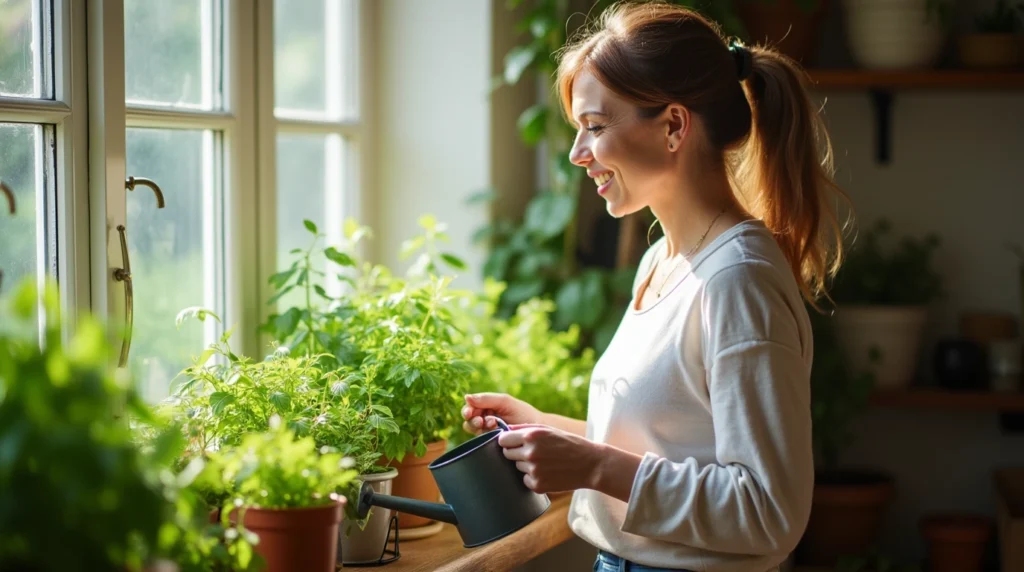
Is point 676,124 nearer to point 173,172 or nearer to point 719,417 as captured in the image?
point 719,417

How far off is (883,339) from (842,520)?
0.46 m

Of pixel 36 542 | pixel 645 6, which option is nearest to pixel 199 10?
pixel 645 6

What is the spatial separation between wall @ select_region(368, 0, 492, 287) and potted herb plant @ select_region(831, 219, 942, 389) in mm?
965

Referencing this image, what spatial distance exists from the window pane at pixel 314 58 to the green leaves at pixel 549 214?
0.47 meters

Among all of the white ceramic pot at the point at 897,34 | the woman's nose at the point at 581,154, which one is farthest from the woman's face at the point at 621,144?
the white ceramic pot at the point at 897,34

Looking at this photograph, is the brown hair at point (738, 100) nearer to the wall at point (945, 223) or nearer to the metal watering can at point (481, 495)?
the metal watering can at point (481, 495)

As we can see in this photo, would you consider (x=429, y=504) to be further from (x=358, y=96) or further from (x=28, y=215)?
(x=358, y=96)

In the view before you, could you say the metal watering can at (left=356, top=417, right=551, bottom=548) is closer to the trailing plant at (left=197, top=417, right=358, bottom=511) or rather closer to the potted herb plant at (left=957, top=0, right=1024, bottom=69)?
the trailing plant at (left=197, top=417, right=358, bottom=511)

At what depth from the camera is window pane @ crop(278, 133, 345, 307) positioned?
6.98 ft

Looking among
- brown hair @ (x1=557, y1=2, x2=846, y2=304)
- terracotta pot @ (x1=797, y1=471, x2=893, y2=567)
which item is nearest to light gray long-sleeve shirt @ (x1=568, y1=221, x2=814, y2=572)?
brown hair @ (x1=557, y1=2, x2=846, y2=304)

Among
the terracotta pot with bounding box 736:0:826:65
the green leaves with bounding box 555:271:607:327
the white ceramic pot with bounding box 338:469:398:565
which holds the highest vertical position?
the terracotta pot with bounding box 736:0:826:65

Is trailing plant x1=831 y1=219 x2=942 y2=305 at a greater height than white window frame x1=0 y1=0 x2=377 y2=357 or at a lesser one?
lesser

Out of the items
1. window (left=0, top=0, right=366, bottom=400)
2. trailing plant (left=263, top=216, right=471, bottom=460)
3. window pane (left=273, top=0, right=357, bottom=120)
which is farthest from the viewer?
window pane (left=273, top=0, right=357, bottom=120)

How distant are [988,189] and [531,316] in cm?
139
